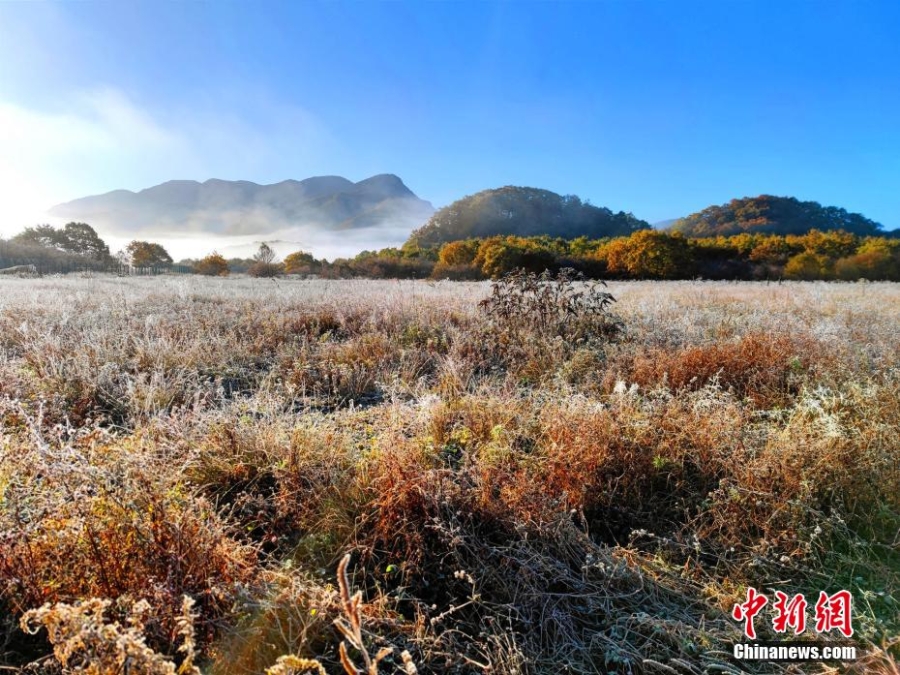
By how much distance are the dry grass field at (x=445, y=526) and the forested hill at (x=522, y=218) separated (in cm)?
5874

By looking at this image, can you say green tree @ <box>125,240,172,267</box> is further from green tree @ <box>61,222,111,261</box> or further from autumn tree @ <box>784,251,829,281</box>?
autumn tree @ <box>784,251,829,281</box>

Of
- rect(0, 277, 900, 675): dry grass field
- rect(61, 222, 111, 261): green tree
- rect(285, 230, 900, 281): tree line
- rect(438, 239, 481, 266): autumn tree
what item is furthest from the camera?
rect(61, 222, 111, 261): green tree

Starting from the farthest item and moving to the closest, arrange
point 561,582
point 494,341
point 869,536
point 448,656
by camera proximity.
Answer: point 494,341 → point 869,536 → point 561,582 → point 448,656

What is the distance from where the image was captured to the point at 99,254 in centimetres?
4216

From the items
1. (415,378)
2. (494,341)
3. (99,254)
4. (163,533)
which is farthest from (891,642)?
(99,254)

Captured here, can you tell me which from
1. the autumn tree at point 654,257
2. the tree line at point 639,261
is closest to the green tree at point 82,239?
the tree line at point 639,261

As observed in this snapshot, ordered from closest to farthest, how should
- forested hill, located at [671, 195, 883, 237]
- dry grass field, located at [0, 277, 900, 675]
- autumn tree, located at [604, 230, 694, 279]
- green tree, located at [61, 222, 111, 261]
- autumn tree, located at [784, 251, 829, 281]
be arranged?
1. dry grass field, located at [0, 277, 900, 675]
2. autumn tree, located at [784, 251, 829, 281]
3. autumn tree, located at [604, 230, 694, 279]
4. green tree, located at [61, 222, 111, 261]
5. forested hill, located at [671, 195, 883, 237]

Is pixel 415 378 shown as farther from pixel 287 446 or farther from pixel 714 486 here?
pixel 714 486

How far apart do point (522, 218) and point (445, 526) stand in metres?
68.2

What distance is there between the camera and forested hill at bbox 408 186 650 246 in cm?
6225

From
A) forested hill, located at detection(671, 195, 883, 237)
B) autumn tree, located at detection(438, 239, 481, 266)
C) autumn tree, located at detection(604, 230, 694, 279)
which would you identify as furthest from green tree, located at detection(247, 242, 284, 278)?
forested hill, located at detection(671, 195, 883, 237)

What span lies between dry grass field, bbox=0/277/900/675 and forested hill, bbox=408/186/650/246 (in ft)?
193

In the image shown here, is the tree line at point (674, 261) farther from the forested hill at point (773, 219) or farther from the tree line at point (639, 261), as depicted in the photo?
the forested hill at point (773, 219)

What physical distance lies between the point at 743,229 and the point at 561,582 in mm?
57896
